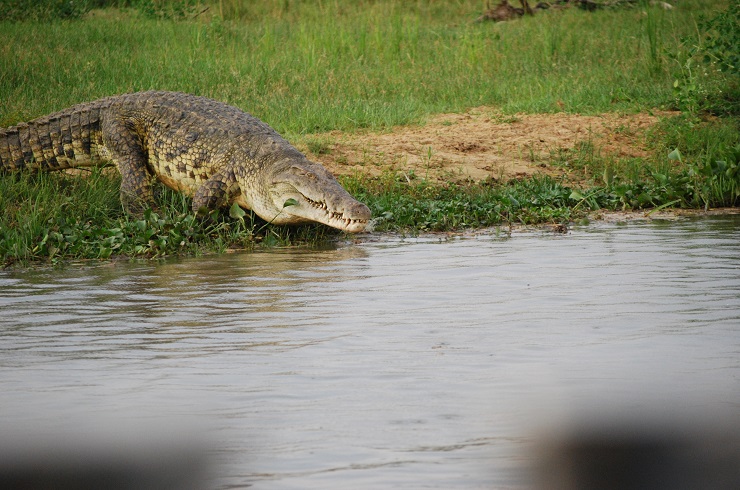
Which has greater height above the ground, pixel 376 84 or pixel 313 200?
pixel 376 84

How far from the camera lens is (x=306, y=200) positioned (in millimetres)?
7961

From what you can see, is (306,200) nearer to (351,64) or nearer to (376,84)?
(376,84)

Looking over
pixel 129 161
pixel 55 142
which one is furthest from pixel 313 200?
pixel 55 142

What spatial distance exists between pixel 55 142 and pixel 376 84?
455 centimetres

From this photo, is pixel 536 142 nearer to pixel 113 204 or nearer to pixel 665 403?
pixel 113 204

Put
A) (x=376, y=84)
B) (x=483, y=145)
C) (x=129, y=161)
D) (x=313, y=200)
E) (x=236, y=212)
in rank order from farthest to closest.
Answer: (x=376, y=84)
(x=483, y=145)
(x=129, y=161)
(x=236, y=212)
(x=313, y=200)

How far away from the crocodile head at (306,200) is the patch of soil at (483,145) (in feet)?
4.76

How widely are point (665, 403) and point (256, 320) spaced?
2257mm

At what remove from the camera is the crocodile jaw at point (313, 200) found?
768 centimetres

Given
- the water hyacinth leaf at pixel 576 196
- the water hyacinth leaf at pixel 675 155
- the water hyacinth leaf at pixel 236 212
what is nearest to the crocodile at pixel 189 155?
the water hyacinth leaf at pixel 236 212

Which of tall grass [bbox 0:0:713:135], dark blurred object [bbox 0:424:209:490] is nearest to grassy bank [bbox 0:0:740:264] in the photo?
tall grass [bbox 0:0:713:135]

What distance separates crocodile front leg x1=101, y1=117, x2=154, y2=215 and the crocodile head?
0.97 meters

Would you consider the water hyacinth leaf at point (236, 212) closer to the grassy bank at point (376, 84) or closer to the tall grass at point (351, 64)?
the grassy bank at point (376, 84)

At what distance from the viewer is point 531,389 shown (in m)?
4.13
